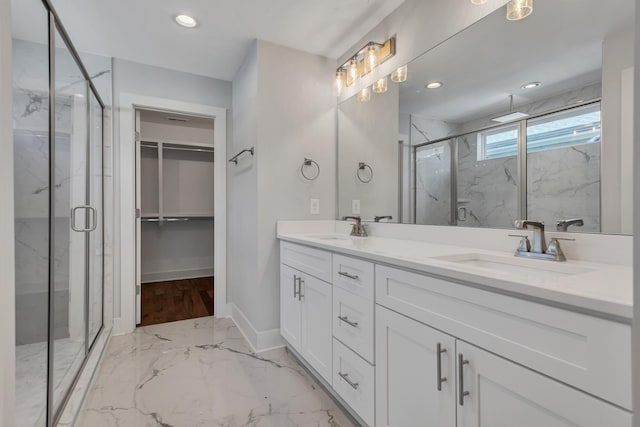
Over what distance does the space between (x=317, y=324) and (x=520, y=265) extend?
1.05m

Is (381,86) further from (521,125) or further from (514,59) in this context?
(521,125)

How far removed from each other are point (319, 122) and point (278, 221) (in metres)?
0.87

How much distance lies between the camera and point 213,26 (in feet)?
6.84

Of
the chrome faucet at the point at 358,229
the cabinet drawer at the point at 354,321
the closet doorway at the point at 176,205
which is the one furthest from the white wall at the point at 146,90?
the cabinet drawer at the point at 354,321

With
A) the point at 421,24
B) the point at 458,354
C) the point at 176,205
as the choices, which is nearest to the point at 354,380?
the point at 458,354

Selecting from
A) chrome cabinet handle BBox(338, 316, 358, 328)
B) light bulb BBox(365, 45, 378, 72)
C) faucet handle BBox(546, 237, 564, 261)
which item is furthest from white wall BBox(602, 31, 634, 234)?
light bulb BBox(365, 45, 378, 72)

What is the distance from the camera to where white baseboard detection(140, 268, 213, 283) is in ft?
14.0

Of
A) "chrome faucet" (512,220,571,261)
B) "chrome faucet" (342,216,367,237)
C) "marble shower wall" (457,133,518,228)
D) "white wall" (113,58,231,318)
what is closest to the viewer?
"chrome faucet" (512,220,571,261)

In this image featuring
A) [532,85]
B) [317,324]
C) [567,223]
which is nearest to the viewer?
[567,223]

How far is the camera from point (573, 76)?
112cm

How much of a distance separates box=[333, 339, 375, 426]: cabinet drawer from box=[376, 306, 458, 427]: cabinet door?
0.05 metres

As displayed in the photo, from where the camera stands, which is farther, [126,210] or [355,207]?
[126,210]

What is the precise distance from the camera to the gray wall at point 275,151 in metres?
2.23

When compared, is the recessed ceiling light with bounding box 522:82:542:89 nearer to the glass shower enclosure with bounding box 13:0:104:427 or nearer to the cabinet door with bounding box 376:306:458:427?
the cabinet door with bounding box 376:306:458:427
